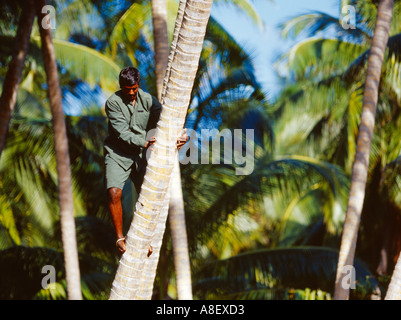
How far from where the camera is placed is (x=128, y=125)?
4.72m

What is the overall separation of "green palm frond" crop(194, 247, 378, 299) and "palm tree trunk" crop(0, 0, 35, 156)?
15.3ft

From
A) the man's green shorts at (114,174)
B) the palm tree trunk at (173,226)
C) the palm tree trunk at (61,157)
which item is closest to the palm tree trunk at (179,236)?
the palm tree trunk at (173,226)

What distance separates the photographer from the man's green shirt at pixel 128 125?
461 cm

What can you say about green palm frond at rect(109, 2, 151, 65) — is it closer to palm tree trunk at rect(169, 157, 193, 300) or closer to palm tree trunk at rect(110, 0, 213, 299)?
palm tree trunk at rect(169, 157, 193, 300)

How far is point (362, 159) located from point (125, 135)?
5.07 m

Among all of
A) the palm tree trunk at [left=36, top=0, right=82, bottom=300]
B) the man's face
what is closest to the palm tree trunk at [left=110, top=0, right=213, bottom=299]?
the man's face

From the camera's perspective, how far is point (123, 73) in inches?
179

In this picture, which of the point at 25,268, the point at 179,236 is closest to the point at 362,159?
the point at 179,236

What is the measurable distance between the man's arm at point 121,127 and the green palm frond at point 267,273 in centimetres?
699

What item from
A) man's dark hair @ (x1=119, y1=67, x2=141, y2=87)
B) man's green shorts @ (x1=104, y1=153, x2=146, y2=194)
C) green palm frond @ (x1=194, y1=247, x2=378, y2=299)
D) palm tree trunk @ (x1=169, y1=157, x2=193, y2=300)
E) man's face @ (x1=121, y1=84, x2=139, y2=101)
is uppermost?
man's dark hair @ (x1=119, y1=67, x2=141, y2=87)

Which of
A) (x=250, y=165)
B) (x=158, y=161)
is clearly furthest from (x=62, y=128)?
(x=158, y=161)

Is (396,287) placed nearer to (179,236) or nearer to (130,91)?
(130,91)

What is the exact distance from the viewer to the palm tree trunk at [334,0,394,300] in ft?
27.7

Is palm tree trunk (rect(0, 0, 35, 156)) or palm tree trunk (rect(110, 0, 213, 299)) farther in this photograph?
palm tree trunk (rect(0, 0, 35, 156))
